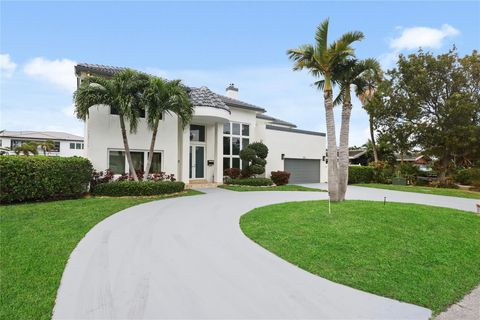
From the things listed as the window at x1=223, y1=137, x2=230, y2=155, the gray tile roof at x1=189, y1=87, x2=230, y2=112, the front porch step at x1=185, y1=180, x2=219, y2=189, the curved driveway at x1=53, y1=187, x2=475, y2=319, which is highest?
the gray tile roof at x1=189, y1=87, x2=230, y2=112

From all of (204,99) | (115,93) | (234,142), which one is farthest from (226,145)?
(115,93)

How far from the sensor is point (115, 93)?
461 inches

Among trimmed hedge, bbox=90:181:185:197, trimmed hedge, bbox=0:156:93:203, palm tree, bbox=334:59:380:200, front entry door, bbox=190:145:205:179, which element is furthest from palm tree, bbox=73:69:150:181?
palm tree, bbox=334:59:380:200

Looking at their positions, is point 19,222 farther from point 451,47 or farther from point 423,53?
point 451,47

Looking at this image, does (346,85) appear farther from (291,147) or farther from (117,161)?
(117,161)

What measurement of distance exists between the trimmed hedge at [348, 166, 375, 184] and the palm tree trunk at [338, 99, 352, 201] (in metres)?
14.5

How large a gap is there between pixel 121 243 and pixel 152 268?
5.34 feet

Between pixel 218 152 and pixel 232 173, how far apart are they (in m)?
1.76

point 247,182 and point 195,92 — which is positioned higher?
point 195,92

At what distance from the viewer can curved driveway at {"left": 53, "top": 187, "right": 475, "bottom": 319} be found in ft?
9.95

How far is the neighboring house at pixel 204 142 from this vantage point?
A: 1331cm

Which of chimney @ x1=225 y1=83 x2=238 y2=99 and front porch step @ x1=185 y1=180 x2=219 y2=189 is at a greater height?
chimney @ x1=225 y1=83 x2=238 y2=99

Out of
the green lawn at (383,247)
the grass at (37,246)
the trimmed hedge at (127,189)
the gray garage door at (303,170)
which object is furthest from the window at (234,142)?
the green lawn at (383,247)

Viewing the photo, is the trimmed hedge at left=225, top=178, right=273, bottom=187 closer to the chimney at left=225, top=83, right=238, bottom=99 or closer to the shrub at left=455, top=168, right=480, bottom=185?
the chimney at left=225, top=83, right=238, bottom=99
